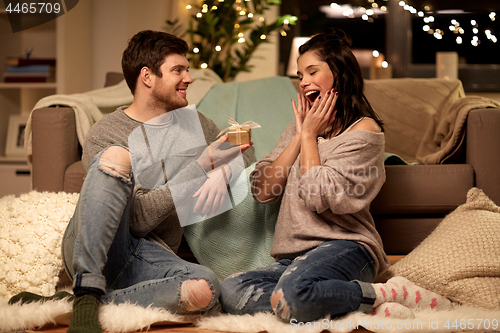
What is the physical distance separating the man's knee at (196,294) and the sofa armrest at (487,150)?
3.83 feet

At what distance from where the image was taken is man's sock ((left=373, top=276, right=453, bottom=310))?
3.99ft

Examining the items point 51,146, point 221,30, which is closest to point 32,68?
point 221,30

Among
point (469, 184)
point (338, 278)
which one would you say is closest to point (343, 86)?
point (338, 278)

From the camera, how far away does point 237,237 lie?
1.51 metres

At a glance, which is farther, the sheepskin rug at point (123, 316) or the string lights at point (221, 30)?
the string lights at point (221, 30)

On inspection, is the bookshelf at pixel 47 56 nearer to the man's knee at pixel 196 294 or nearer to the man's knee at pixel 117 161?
the man's knee at pixel 117 161

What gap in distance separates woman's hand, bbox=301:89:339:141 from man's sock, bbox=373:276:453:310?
452 millimetres

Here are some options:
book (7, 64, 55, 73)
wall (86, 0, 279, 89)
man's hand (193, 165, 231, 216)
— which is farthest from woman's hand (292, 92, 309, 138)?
book (7, 64, 55, 73)

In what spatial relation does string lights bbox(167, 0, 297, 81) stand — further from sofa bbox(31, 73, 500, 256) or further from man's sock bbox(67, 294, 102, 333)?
man's sock bbox(67, 294, 102, 333)

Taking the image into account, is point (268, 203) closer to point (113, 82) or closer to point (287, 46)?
point (113, 82)

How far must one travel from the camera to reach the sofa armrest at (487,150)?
1.75m

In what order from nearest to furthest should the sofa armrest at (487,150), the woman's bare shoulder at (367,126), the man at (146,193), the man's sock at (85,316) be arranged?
the man's sock at (85,316) → the man at (146,193) → the woman's bare shoulder at (367,126) → the sofa armrest at (487,150)

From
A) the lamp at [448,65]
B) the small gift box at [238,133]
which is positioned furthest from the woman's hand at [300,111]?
the lamp at [448,65]

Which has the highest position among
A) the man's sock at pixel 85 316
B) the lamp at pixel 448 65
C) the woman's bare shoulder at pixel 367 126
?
the lamp at pixel 448 65
